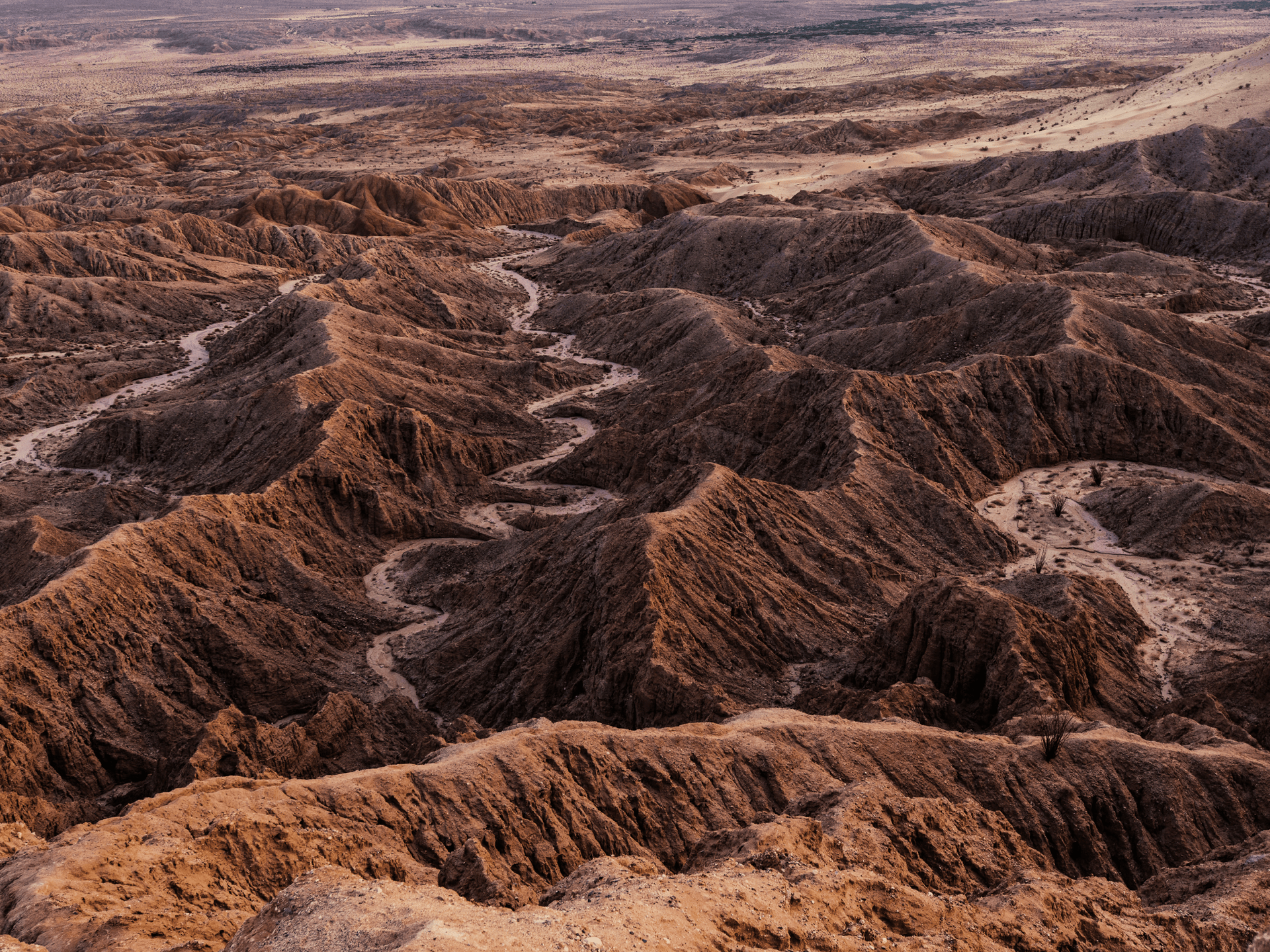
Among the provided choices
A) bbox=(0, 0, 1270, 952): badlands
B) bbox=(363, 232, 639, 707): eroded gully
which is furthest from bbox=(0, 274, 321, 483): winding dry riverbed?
bbox=(363, 232, 639, 707): eroded gully

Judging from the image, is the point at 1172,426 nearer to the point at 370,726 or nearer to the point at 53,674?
the point at 370,726

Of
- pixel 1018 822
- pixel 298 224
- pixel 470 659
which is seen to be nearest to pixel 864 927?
pixel 1018 822

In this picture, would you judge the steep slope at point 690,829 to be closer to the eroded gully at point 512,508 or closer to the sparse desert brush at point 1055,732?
the sparse desert brush at point 1055,732

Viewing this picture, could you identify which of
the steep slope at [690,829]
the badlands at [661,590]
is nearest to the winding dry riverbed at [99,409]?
the badlands at [661,590]

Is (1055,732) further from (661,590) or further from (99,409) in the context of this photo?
(99,409)

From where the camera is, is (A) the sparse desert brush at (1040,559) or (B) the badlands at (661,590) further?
(A) the sparse desert brush at (1040,559)

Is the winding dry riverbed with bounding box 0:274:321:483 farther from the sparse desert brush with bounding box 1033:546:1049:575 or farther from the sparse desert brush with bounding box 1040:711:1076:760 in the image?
the sparse desert brush with bounding box 1040:711:1076:760
